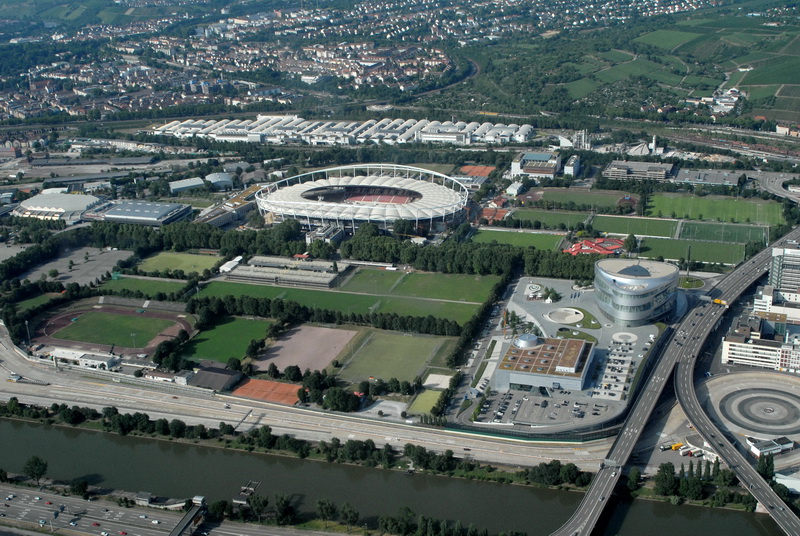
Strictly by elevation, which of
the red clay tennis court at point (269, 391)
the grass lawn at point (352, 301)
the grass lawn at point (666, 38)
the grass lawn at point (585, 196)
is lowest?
the red clay tennis court at point (269, 391)

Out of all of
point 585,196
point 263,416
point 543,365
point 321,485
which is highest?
point 585,196

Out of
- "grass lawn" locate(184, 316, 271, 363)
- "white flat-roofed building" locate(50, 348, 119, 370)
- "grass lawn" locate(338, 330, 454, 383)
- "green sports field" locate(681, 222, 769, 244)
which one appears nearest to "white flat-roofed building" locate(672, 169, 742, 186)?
"green sports field" locate(681, 222, 769, 244)

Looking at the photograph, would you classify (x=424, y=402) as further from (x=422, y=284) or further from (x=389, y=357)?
(x=422, y=284)

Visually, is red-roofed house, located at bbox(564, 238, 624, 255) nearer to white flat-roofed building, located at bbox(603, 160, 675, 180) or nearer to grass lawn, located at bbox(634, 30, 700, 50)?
white flat-roofed building, located at bbox(603, 160, 675, 180)

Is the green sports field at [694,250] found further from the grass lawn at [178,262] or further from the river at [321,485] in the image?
the grass lawn at [178,262]

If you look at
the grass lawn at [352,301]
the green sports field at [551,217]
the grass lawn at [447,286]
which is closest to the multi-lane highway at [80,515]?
the grass lawn at [352,301]

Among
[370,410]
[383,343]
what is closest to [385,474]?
[370,410]

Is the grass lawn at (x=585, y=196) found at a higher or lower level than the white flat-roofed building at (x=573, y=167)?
lower

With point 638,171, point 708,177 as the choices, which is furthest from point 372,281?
point 708,177
